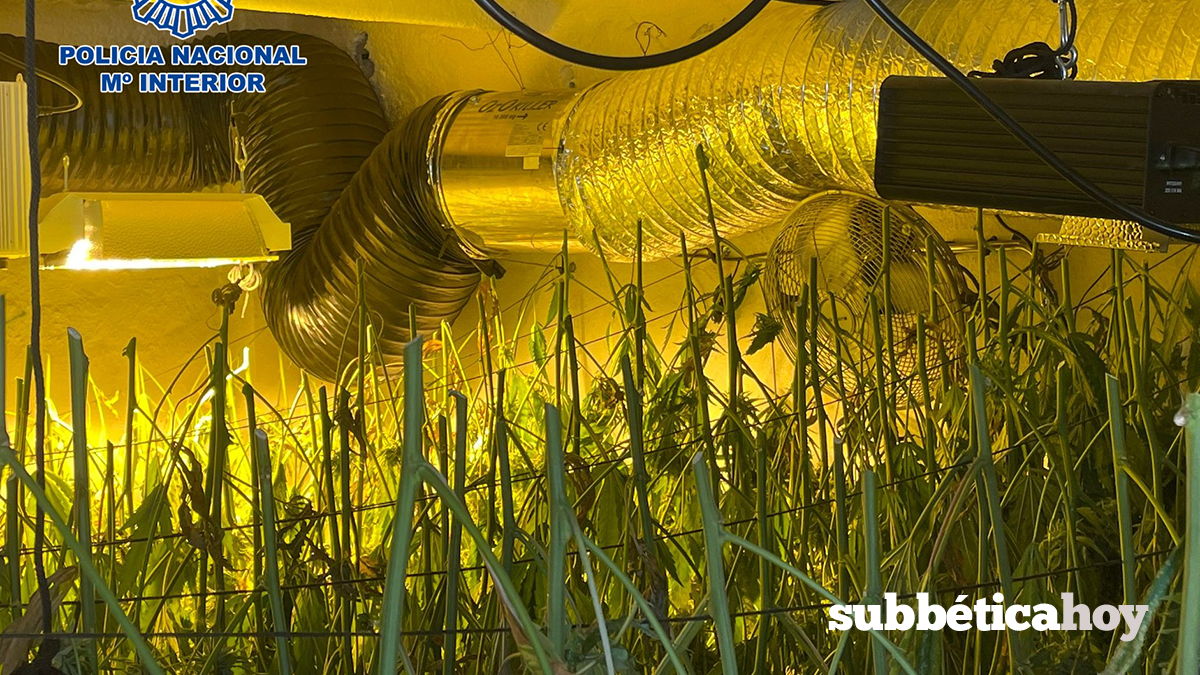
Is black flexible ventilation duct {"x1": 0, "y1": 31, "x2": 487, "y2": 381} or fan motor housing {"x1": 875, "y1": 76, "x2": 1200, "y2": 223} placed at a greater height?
black flexible ventilation duct {"x1": 0, "y1": 31, "x2": 487, "y2": 381}

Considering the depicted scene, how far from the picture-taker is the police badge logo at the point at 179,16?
117 inches

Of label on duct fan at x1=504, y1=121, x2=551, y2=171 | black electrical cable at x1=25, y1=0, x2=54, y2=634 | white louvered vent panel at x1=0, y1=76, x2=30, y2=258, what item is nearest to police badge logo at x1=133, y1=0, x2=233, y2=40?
label on duct fan at x1=504, y1=121, x2=551, y2=171

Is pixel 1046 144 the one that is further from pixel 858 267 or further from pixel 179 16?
pixel 179 16

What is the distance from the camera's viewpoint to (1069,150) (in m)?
Answer: 0.66

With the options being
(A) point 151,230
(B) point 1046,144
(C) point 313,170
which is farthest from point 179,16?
(B) point 1046,144

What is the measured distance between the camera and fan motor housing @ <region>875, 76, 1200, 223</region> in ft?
2.08

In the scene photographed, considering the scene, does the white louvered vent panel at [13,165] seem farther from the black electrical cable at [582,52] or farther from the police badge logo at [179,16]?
the police badge logo at [179,16]

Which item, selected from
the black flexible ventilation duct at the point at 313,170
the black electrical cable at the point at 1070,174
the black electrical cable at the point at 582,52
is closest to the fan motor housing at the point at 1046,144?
the black electrical cable at the point at 1070,174

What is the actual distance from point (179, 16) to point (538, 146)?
1.24 m

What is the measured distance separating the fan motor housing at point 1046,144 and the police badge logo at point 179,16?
8.29 feet

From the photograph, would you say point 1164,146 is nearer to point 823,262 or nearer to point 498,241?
point 823,262

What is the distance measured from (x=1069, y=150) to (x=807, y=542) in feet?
1.23

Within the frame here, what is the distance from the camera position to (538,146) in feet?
7.91

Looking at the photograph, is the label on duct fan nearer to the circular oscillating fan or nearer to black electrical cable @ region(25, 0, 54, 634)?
the circular oscillating fan
